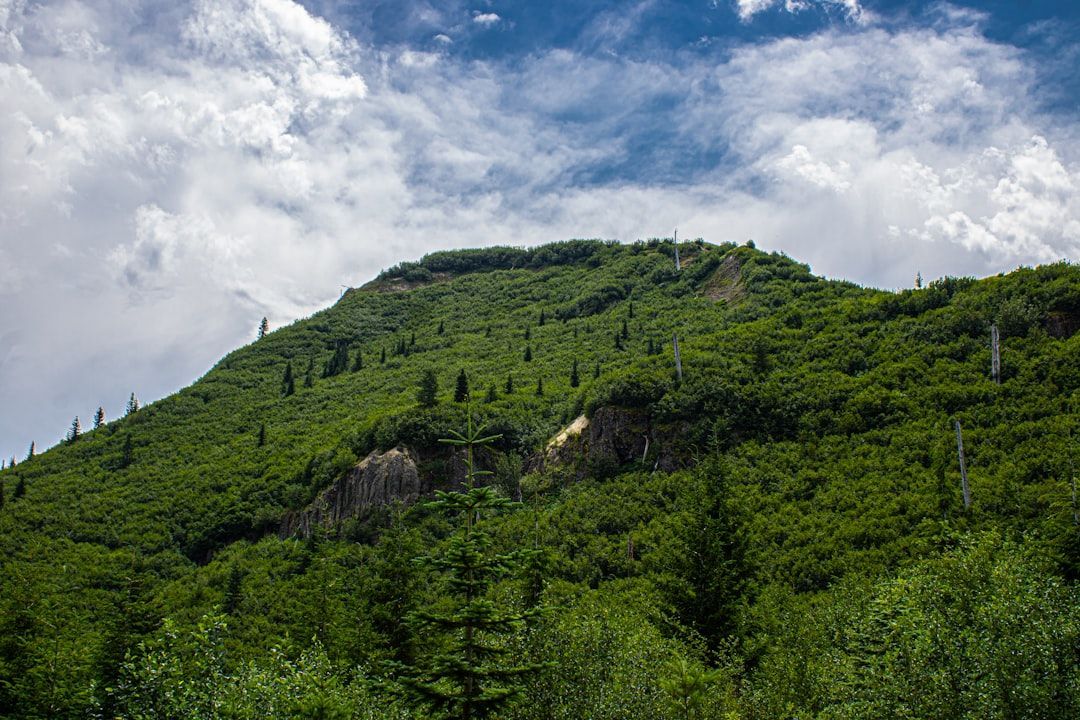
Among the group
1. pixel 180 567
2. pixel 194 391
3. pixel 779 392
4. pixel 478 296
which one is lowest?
pixel 180 567

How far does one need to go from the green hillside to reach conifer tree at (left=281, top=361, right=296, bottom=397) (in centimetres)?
519

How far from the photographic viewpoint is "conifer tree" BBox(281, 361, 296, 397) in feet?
362

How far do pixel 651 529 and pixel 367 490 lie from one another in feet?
97.6

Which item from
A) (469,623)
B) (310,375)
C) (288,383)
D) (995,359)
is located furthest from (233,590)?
(995,359)

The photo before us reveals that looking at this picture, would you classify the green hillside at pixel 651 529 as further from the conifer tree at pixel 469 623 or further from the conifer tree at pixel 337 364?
the conifer tree at pixel 337 364

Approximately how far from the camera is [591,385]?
2886 inches

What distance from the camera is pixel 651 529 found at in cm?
5147

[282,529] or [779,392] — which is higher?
[779,392]

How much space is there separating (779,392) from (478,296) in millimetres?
93422

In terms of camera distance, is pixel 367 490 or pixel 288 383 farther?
pixel 288 383

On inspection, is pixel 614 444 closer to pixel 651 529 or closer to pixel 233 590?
pixel 651 529

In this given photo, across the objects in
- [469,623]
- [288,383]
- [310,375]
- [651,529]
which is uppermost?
[310,375]

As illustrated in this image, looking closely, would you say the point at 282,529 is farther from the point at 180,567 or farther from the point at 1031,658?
the point at 1031,658

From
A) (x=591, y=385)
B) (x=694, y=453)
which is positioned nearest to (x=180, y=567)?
(x=591, y=385)
